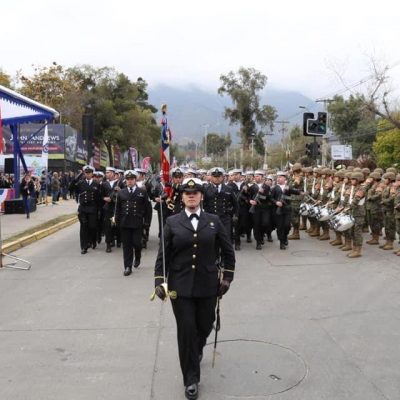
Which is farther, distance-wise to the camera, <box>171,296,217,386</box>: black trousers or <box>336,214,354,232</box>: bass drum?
<box>336,214,354,232</box>: bass drum

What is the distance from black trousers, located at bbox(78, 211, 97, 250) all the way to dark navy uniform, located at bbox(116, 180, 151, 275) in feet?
6.04

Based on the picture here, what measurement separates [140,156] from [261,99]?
21.3m

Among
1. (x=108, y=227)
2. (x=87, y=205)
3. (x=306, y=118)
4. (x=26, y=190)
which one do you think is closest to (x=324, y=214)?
(x=108, y=227)

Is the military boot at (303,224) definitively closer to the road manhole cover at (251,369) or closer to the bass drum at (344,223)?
the bass drum at (344,223)

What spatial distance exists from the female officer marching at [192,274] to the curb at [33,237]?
8.11 metres

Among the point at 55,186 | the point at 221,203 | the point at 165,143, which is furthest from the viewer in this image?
the point at 55,186

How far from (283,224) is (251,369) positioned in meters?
7.53

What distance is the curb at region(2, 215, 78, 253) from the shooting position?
38.8 ft

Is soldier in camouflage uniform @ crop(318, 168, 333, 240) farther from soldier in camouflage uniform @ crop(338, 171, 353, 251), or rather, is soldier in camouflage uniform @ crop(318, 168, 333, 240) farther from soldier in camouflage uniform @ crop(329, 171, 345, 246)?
soldier in camouflage uniform @ crop(338, 171, 353, 251)

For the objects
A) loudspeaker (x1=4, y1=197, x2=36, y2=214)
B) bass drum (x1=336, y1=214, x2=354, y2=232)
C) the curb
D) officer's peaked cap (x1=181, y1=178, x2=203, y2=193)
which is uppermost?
officer's peaked cap (x1=181, y1=178, x2=203, y2=193)

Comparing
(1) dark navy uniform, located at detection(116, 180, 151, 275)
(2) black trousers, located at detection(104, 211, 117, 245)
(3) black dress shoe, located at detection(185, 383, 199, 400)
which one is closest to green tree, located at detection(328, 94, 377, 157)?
(2) black trousers, located at detection(104, 211, 117, 245)

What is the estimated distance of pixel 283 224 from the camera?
12109 mm

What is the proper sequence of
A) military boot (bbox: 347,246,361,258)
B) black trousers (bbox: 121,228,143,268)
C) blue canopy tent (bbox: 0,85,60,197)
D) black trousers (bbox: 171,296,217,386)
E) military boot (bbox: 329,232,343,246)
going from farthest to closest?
blue canopy tent (bbox: 0,85,60,197) < military boot (bbox: 329,232,343,246) < military boot (bbox: 347,246,361,258) < black trousers (bbox: 121,228,143,268) < black trousers (bbox: 171,296,217,386)

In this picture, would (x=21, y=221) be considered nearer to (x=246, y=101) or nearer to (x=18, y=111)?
(x=18, y=111)
